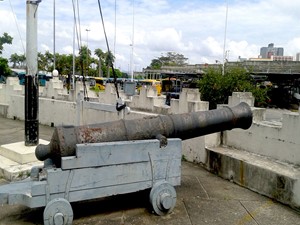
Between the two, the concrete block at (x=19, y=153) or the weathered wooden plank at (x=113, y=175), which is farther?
the concrete block at (x=19, y=153)

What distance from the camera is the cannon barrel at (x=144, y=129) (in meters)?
3.73

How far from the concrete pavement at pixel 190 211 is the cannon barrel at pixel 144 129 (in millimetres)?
847

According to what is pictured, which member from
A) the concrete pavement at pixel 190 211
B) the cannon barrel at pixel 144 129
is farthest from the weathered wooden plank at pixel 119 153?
the concrete pavement at pixel 190 211

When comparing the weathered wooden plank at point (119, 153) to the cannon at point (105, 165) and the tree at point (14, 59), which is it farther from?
the tree at point (14, 59)

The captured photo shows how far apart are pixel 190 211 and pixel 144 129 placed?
125cm

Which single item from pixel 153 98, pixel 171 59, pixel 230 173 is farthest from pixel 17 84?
pixel 171 59

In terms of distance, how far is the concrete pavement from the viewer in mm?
3953

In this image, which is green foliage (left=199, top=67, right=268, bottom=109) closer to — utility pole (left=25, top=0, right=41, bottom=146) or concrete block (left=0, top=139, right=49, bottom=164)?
utility pole (left=25, top=0, right=41, bottom=146)

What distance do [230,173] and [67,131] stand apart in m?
3.10

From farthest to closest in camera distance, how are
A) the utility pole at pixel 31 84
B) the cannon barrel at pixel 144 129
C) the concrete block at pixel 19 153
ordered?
1. the utility pole at pixel 31 84
2. the concrete block at pixel 19 153
3. the cannon barrel at pixel 144 129

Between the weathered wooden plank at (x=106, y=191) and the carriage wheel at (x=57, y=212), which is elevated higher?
the weathered wooden plank at (x=106, y=191)

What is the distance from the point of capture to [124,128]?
4020 mm

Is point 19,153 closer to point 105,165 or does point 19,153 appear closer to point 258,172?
point 105,165

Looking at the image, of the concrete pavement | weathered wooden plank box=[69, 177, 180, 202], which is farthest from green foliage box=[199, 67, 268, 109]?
weathered wooden plank box=[69, 177, 180, 202]
